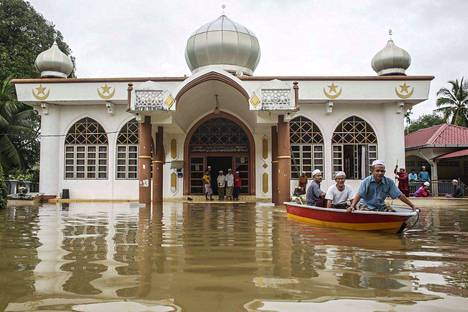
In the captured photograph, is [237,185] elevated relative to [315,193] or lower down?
elevated

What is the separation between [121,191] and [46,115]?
15.2 ft

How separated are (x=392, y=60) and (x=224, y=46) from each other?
7362 millimetres

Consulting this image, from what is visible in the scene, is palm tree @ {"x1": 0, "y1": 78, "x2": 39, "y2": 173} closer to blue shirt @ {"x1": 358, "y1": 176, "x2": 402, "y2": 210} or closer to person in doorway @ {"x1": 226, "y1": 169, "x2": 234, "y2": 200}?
person in doorway @ {"x1": 226, "y1": 169, "x2": 234, "y2": 200}

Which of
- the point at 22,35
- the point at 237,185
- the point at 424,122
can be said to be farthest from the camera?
the point at 424,122

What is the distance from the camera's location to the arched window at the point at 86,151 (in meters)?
20.4

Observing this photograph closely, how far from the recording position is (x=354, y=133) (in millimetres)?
20094

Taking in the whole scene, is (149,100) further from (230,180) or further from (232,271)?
(232,271)

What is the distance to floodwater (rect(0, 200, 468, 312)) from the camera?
2980 mm

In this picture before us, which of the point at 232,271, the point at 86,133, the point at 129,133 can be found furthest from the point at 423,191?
the point at 232,271

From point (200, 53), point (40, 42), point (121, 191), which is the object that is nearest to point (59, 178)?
point (121, 191)

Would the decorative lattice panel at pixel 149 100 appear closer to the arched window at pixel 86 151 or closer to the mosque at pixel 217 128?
the mosque at pixel 217 128

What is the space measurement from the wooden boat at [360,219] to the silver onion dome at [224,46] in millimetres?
13028

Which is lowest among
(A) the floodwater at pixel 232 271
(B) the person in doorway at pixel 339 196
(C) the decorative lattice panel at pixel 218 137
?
(A) the floodwater at pixel 232 271

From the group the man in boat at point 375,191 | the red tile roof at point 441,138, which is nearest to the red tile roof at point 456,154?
the red tile roof at point 441,138
